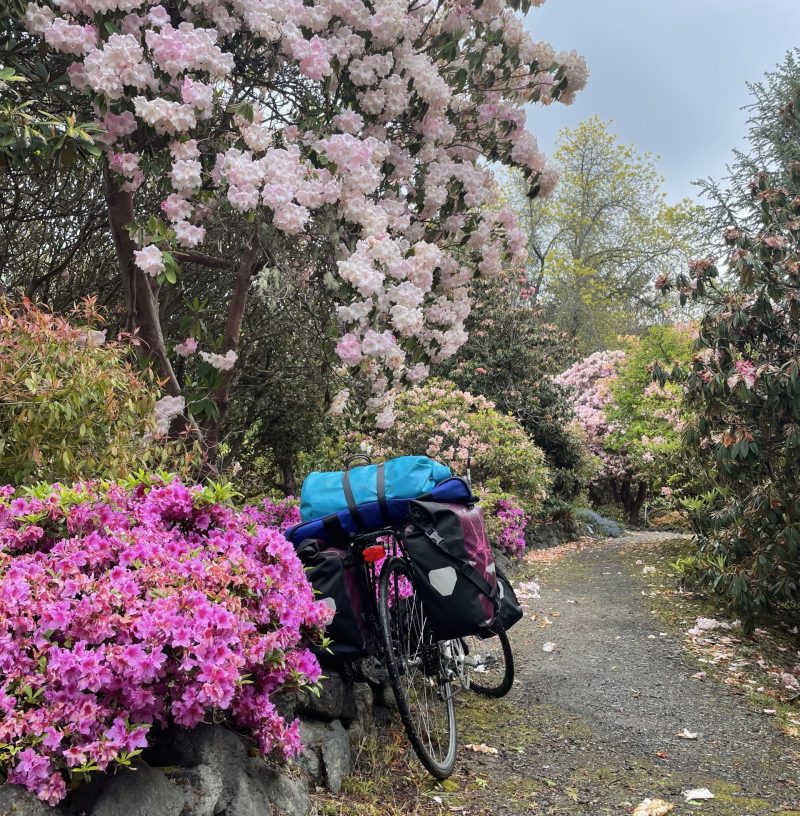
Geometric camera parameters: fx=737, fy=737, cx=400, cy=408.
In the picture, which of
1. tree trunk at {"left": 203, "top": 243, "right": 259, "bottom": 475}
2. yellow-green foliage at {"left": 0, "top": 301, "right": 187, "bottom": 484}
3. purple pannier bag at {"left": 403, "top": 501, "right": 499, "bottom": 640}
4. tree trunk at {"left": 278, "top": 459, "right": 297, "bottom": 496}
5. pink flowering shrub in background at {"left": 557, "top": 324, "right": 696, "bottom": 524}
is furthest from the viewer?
pink flowering shrub in background at {"left": 557, "top": 324, "right": 696, "bottom": 524}

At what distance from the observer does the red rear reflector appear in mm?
3006

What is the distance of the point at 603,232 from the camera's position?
84.0 ft

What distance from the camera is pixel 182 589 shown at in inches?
81.2

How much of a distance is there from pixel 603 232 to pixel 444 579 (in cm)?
2459

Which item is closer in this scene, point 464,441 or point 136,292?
point 136,292

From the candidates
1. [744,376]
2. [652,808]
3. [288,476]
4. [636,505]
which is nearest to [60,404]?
[652,808]

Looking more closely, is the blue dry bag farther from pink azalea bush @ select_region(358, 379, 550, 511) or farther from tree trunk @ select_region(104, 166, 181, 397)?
pink azalea bush @ select_region(358, 379, 550, 511)

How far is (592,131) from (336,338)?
77.0 feet

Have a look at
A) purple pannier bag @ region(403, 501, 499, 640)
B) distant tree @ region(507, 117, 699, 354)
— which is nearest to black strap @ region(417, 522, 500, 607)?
purple pannier bag @ region(403, 501, 499, 640)

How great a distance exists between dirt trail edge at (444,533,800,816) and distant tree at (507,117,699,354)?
65.2 ft

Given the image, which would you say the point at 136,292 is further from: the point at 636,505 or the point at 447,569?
the point at 636,505

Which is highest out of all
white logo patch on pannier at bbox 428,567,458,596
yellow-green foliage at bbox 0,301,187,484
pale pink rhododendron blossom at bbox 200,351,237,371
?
pale pink rhododendron blossom at bbox 200,351,237,371

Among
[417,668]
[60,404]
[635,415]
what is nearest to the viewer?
[60,404]

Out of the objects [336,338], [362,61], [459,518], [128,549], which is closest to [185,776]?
[128,549]
